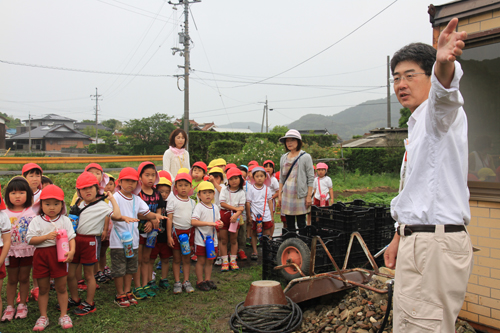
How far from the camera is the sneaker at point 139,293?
15.2ft

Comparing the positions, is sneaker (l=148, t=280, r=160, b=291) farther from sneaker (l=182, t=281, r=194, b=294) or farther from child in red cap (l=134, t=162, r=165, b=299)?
sneaker (l=182, t=281, r=194, b=294)

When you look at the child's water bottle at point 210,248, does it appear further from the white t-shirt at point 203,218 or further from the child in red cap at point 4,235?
the child in red cap at point 4,235

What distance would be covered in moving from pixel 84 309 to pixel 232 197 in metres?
2.69

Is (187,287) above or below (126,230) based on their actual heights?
below

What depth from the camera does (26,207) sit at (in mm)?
4164

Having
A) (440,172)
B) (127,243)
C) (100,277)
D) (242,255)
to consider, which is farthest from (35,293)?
(440,172)

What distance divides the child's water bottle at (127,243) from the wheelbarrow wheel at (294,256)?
1879mm

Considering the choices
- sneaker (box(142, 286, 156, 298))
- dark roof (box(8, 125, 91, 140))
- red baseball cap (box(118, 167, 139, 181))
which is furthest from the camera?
dark roof (box(8, 125, 91, 140))

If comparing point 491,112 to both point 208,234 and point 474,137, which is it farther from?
point 208,234

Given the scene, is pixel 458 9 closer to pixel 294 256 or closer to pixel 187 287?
pixel 294 256

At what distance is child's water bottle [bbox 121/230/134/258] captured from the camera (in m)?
4.30

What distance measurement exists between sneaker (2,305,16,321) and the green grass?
0.07m

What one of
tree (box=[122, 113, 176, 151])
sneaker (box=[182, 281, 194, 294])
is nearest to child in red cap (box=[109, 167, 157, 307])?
sneaker (box=[182, 281, 194, 294])

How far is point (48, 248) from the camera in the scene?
381cm
